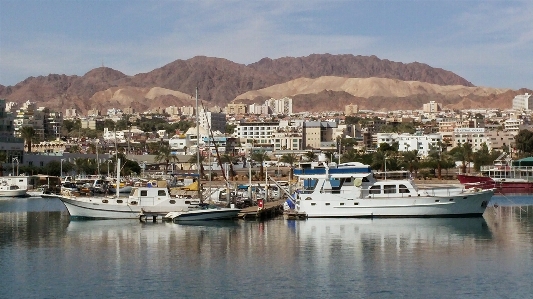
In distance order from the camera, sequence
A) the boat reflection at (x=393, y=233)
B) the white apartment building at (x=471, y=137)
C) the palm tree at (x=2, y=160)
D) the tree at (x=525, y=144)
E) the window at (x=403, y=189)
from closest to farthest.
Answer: the boat reflection at (x=393, y=233) → the window at (x=403, y=189) → the palm tree at (x=2, y=160) → the tree at (x=525, y=144) → the white apartment building at (x=471, y=137)

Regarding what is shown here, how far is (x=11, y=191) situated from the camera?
90000mm

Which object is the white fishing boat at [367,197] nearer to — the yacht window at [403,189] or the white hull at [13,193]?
the yacht window at [403,189]

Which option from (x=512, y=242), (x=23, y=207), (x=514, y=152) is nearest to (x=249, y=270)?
(x=512, y=242)

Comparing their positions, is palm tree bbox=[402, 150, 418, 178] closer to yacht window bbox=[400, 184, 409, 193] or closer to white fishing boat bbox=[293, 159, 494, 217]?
white fishing boat bbox=[293, 159, 494, 217]

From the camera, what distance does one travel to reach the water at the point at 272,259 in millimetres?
31766

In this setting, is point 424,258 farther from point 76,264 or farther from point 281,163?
point 281,163

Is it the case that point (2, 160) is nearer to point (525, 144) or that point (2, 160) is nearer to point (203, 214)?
point (203, 214)

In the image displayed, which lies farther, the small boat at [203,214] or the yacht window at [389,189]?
the yacht window at [389,189]

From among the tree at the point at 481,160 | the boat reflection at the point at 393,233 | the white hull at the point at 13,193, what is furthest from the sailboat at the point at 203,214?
the tree at the point at 481,160

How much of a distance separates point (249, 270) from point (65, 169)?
81919mm

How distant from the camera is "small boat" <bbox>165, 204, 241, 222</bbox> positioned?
51.3m

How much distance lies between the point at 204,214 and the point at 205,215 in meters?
0.12

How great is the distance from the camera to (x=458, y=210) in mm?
53344

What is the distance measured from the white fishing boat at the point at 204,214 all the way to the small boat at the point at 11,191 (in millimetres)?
41833
